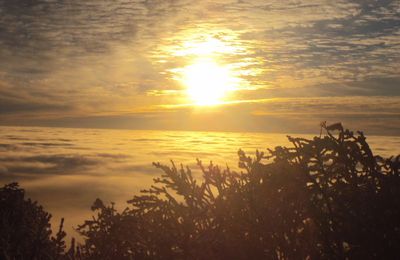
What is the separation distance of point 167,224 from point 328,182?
171cm

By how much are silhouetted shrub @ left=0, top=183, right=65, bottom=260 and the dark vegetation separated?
11.8ft

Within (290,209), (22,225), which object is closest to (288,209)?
(290,209)

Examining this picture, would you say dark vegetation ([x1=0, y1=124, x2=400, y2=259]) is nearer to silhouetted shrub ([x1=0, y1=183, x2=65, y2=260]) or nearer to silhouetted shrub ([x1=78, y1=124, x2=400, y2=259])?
silhouetted shrub ([x1=78, y1=124, x2=400, y2=259])

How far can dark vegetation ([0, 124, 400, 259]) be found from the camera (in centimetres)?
409

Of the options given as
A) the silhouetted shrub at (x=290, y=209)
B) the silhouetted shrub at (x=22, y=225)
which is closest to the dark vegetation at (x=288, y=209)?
the silhouetted shrub at (x=290, y=209)

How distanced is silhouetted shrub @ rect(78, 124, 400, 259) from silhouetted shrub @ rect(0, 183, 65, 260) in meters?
3.61

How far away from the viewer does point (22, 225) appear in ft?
31.1

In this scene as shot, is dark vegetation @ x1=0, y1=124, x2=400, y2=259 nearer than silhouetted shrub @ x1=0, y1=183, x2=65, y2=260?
Yes

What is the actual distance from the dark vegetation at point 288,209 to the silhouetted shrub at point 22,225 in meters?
3.61

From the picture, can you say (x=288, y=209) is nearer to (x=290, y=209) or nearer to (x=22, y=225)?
(x=290, y=209)

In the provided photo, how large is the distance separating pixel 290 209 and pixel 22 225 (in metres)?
7.25

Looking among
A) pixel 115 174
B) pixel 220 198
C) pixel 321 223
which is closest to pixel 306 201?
pixel 321 223

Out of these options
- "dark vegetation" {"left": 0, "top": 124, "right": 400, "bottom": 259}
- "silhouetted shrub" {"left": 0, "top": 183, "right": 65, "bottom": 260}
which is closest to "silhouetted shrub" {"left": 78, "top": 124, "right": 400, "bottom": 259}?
"dark vegetation" {"left": 0, "top": 124, "right": 400, "bottom": 259}

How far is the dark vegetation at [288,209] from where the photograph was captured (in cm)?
409
